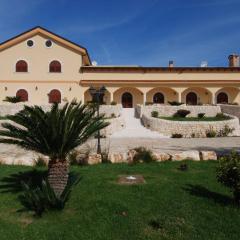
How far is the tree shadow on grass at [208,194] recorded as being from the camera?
8.45m

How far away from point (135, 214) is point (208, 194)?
7.54 feet

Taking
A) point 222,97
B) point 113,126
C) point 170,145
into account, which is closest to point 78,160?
point 170,145

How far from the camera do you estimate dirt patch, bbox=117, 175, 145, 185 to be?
10.0 meters

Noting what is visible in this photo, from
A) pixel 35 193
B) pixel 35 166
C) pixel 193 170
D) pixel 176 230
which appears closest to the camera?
pixel 176 230

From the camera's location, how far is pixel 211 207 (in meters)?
8.02

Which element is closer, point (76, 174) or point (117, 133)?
point (76, 174)

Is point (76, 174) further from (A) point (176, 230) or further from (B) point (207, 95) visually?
(B) point (207, 95)

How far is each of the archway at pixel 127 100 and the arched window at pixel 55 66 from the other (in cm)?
741

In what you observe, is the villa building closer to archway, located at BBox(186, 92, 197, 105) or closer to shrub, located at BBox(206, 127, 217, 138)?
archway, located at BBox(186, 92, 197, 105)

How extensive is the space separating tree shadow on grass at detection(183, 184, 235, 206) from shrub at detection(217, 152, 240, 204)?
0.27m

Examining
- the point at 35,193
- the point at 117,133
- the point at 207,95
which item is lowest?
the point at 35,193

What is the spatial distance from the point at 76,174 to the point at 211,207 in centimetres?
447

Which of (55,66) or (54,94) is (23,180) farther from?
(55,66)

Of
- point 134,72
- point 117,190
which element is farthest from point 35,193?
point 134,72
